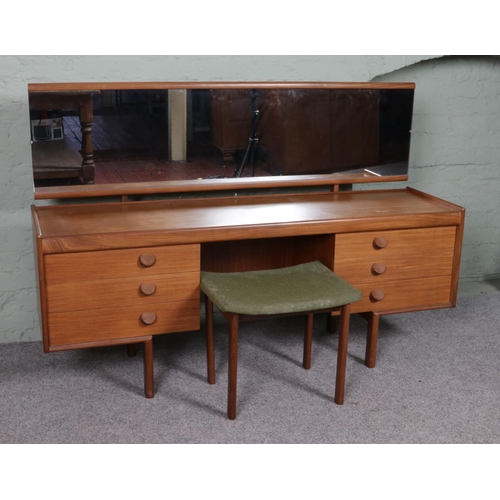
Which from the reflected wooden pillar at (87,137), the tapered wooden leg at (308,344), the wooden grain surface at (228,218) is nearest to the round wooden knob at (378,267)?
the wooden grain surface at (228,218)

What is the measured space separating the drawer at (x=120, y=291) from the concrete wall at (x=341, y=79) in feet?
1.65

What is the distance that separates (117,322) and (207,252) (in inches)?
18.6

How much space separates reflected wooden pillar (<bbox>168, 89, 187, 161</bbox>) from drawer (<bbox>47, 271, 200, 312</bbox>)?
1.49 ft

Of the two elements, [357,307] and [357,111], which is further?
[357,111]

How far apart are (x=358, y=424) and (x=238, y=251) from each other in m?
0.73

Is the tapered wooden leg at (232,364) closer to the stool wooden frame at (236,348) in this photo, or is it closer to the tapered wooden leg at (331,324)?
the stool wooden frame at (236,348)

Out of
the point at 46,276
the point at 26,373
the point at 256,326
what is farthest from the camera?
the point at 256,326

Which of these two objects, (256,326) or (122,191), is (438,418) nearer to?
(256,326)

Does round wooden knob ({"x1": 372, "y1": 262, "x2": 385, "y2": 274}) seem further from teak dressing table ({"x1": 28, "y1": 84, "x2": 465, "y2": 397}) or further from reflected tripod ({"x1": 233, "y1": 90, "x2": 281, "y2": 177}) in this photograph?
reflected tripod ({"x1": 233, "y1": 90, "x2": 281, "y2": 177})

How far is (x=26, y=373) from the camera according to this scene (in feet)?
7.24

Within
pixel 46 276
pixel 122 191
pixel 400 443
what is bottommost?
pixel 400 443

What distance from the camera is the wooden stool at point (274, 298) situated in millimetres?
1893

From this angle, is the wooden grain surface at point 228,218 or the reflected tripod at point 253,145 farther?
the reflected tripod at point 253,145
